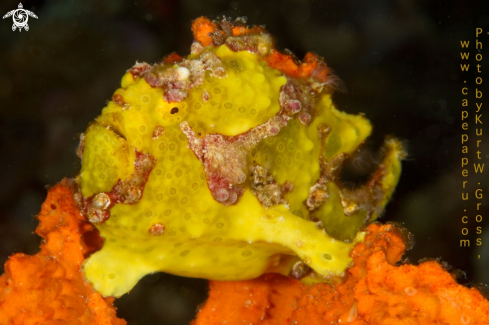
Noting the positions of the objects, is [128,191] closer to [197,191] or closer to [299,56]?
[197,191]

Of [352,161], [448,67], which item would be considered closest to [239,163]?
[352,161]

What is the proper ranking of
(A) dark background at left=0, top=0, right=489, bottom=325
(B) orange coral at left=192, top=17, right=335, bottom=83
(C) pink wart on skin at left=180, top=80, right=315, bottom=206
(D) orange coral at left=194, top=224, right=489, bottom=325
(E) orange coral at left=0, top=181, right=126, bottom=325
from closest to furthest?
(D) orange coral at left=194, top=224, right=489, bottom=325 → (E) orange coral at left=0, top=181, right=126, bottom=325 → (C) pink wart on skin at left=180, top=80, right=315, bottom=206 → (B) orange coral at left=192, top=17, right=335, bottom=83 → (A) dark background at left=0, top=0, right=489, bottom=325

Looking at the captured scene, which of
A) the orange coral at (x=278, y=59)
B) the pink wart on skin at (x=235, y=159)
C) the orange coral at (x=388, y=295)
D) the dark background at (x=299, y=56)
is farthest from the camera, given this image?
the dark background at (x=299, y=56)

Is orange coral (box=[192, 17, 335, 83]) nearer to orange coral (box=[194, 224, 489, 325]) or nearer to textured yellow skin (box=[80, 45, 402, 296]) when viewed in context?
textured yellow skin (box=[80, 45, 402, 296])

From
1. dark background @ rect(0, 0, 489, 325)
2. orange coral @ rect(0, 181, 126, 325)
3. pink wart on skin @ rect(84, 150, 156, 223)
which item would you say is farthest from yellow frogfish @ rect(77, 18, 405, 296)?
dark background @ rect(0, 0, 489, 325)

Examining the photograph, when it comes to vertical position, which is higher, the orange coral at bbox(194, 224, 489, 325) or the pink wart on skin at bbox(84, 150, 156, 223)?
the pink wart on skin at bbox(84, 150, 156, 223)

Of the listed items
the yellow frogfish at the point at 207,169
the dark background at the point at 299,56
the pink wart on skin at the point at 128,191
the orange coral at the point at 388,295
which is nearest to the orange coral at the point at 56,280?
the yellow frogfish at the point at 207,169

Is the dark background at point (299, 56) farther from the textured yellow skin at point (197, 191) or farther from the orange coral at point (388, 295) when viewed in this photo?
the orange coral at point (388, 295)

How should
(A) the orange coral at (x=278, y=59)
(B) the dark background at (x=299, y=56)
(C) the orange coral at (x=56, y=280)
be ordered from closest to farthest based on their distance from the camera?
(C) the orange coral at (x=56, y=280), (A) the orange coral at (x=278, y=59), (B) the dark background at (x=299, y=56)
